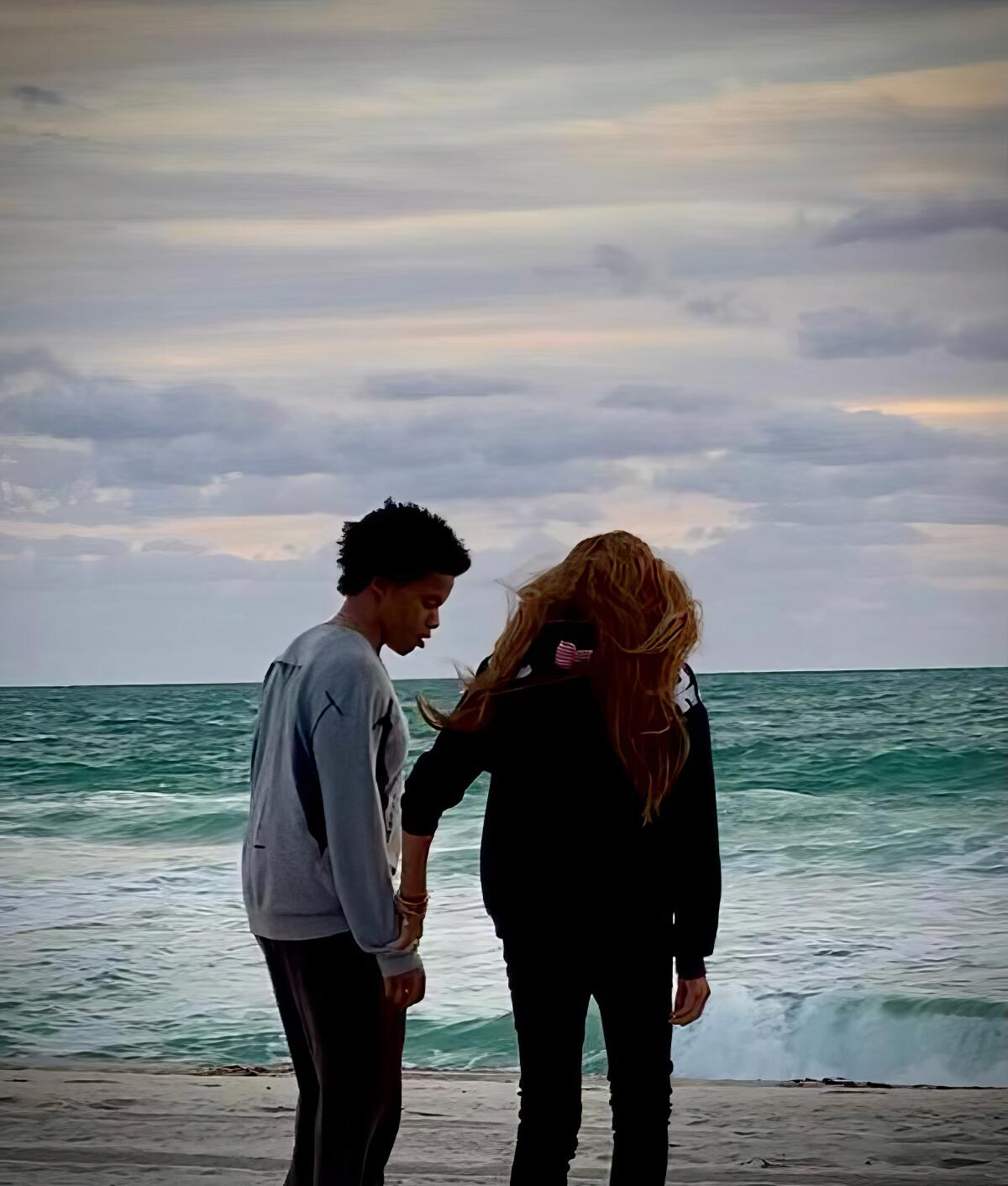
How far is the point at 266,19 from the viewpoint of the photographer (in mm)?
6996

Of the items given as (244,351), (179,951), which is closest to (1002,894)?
(179,951)

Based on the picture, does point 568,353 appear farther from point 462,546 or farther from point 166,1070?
point 462,546

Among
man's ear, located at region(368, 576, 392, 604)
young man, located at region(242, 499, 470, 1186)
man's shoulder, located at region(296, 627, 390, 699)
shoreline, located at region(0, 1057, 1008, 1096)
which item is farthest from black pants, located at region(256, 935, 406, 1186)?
shoreline, located at region(0, 1057, 1008, 1096)

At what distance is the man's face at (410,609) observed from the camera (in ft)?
7.15

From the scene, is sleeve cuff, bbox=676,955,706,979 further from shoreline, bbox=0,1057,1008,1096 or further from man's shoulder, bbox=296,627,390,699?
shoreline, bbox=0,1057,1008,1096

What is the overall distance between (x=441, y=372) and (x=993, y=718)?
8.58 metres

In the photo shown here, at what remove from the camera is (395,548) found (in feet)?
7.14

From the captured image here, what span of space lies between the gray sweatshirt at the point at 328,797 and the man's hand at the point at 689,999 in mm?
388

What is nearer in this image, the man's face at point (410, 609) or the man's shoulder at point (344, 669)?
the man's shoulder at point (344, 669)

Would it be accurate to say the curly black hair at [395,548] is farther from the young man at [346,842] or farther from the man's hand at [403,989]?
the man's hand at [403,989]

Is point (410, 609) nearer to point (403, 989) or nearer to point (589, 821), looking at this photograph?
point (589, 821)

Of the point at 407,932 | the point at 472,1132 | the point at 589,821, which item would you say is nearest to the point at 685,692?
the point at 589,821

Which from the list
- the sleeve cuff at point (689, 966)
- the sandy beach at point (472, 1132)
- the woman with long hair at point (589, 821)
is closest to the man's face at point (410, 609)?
the woman with long hair at point (589, 821)

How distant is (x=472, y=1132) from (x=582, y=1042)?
1520mm
